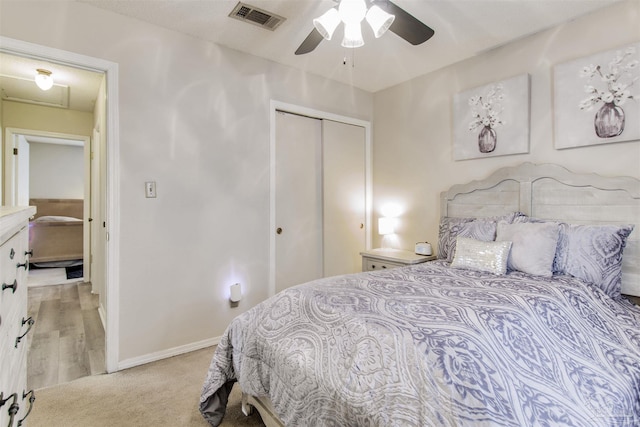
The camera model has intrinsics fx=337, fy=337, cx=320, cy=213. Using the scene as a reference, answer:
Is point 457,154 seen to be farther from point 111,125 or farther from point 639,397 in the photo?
point 111,125

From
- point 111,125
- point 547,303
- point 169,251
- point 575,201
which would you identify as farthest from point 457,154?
point 111,125

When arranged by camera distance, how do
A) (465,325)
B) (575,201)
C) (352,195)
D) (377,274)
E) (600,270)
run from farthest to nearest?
(352,195) → (575,201) → (377,274) → (600,270) → (465,325)

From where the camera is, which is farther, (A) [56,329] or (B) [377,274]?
(A) [56,329]

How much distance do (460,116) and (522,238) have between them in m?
1.36

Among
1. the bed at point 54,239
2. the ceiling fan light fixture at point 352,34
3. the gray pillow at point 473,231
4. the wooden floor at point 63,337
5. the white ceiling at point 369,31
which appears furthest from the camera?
the bed at point 54,239

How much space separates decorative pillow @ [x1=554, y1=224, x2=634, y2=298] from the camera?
6.49 ft

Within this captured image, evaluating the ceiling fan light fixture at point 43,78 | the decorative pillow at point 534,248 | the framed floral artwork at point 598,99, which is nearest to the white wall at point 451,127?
the framed floral artwork at point 598,99

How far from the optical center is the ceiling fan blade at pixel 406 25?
177 centimetres

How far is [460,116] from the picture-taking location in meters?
3.07

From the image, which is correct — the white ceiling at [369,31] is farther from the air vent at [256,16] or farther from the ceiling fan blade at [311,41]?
the ceiling fan blade at [311,41]

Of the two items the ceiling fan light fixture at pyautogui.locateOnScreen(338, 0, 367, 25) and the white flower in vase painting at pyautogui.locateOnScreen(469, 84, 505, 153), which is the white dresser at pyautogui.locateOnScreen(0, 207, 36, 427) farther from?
the white flower in vase painting at pyautogui.locateOnScreen(469, 84, 505, 153)

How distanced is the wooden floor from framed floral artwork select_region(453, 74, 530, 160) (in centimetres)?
341

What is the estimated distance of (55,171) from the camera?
24.7 feet

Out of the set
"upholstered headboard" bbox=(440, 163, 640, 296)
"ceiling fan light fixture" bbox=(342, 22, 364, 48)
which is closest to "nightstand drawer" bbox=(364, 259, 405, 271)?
"upholstered headboard" bbox=(440, 163, 640, 296)
